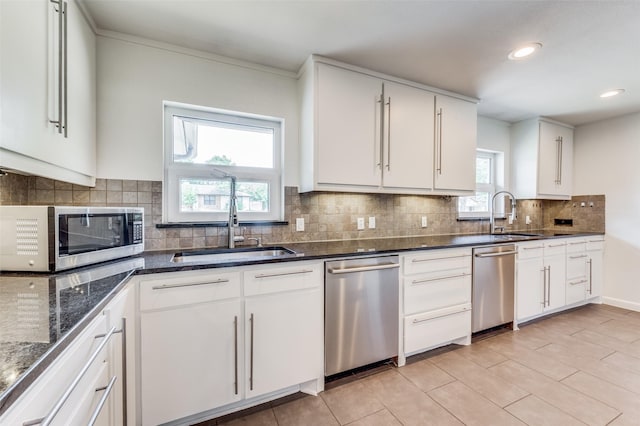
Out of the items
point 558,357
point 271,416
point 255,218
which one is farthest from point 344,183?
point 558,357

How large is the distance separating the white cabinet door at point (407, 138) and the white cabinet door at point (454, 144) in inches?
4.1

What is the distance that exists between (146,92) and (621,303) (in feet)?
17.5

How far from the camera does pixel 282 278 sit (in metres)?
1.60

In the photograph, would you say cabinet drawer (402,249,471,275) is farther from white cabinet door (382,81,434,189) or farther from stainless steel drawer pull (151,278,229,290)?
stainless steel drawer pull (151,278,229,290)

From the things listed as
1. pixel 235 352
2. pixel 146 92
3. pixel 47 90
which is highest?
pixel 146 92

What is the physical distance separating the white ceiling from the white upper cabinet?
910 mm

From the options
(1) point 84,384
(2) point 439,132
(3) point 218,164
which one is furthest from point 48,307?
(2) point 439,132

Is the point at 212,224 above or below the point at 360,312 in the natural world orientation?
above

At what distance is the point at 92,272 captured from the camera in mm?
1236

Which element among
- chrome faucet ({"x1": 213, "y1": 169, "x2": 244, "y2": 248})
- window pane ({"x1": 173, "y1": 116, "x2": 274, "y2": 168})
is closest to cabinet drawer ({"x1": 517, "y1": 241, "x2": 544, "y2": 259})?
window pane ({"x1": 173, "y1": 116, "x2": 274, "y2": 168})

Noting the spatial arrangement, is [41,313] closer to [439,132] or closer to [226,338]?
[226,338]

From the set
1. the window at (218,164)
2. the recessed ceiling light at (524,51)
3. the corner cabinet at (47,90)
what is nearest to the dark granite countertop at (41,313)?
the corner cabinet at (47,90)

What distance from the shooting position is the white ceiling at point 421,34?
4.99ft

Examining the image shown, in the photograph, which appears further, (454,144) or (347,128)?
(454,144)
